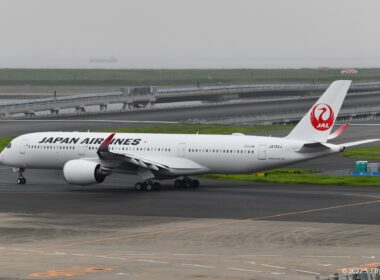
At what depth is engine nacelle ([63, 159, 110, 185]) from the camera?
247 feet

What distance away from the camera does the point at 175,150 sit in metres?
79.0

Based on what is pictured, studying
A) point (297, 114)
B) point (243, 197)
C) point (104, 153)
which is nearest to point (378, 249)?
point (243, 197)

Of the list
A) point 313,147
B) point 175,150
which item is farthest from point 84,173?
point 313,147

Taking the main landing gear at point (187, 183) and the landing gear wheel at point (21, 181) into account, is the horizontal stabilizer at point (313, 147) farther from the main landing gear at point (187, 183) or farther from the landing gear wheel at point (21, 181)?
the landing gear wheel at point (21, 181)

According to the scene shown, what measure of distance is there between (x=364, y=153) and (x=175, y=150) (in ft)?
116

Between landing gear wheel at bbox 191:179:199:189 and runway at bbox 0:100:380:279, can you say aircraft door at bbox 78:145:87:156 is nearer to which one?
runway at bbox 0:100:380:279

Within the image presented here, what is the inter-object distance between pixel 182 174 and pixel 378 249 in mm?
31002

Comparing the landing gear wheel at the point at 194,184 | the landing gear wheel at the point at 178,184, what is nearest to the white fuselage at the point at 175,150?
the landing gear wheel at the point at 194,184

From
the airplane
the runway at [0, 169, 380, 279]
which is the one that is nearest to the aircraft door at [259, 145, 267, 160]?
the airplane

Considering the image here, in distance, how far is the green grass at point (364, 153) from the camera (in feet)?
345

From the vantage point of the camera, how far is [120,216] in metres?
62.9

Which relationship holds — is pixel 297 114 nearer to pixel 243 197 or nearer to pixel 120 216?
pixel 243 197

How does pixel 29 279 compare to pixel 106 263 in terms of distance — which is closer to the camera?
pixel 29 279

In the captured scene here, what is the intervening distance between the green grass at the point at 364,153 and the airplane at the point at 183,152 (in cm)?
2689
